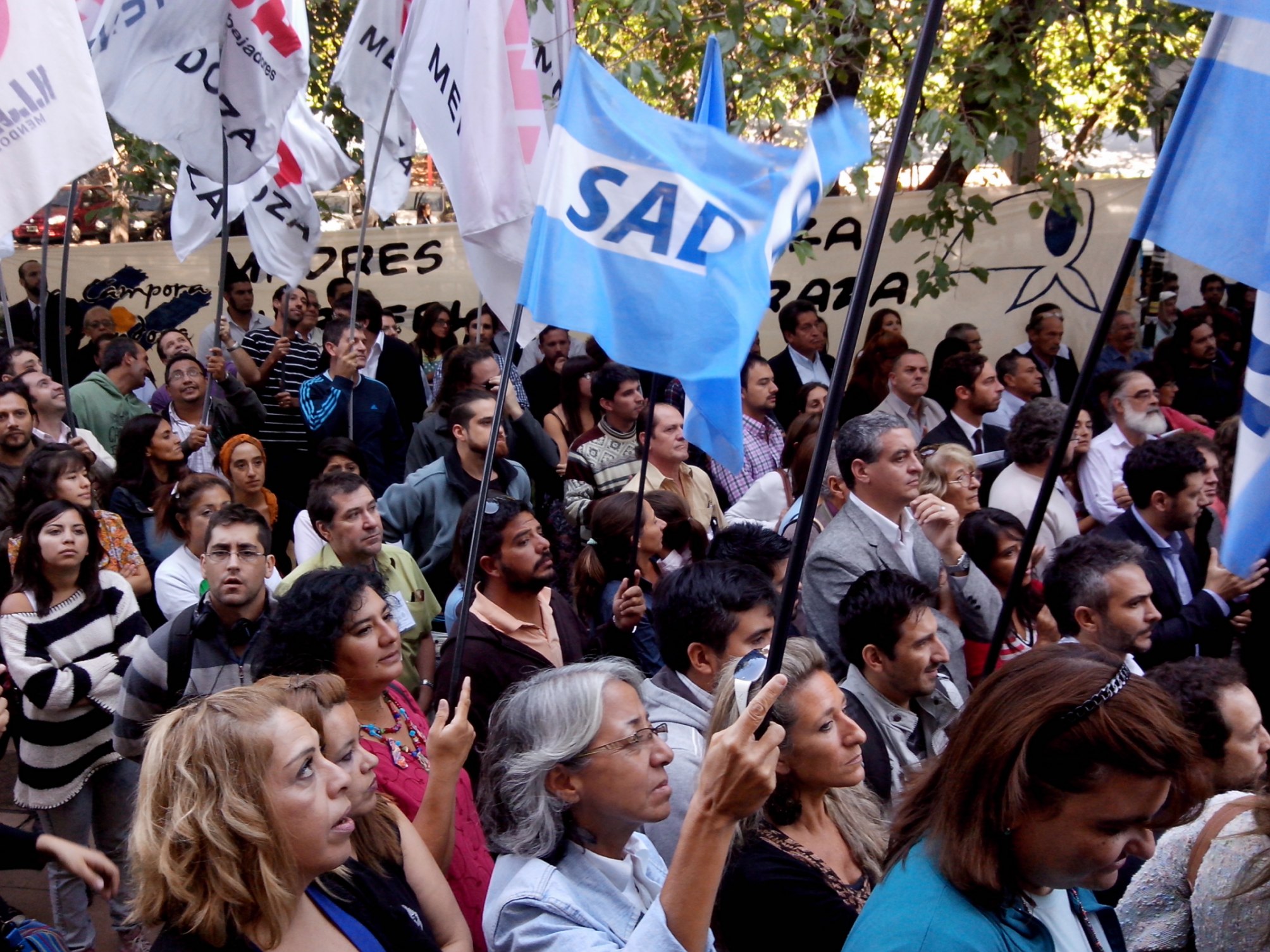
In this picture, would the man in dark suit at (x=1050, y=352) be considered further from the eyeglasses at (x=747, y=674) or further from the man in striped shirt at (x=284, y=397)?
the eyeglasses at (x=747, y=674)

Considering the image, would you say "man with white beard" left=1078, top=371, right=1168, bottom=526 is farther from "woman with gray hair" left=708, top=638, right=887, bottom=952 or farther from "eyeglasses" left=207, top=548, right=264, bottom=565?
"eyeglasses" left=207, top=548, right=264, bottom=565

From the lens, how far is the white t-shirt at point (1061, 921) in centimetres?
208

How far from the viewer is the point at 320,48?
11883mm

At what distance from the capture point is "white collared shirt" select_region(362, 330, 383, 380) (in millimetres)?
9266

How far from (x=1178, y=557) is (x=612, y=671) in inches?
132

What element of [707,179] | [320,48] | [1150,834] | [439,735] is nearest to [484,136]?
[707,179]

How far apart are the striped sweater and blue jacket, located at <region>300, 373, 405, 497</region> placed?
2.85 metres

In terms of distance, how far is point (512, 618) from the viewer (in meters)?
4.38

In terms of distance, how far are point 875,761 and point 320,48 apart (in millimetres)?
10115

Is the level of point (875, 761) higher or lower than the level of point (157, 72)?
lower

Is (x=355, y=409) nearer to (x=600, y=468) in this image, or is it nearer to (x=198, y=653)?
(x=600, y=468)

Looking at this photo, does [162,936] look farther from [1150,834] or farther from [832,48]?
[832,48]

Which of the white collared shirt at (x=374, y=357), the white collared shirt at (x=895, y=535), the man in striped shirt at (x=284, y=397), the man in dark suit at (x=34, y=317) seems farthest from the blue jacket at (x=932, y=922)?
the man in dark suit at (x=34, y=317)

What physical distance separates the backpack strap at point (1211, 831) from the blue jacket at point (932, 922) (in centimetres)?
95
